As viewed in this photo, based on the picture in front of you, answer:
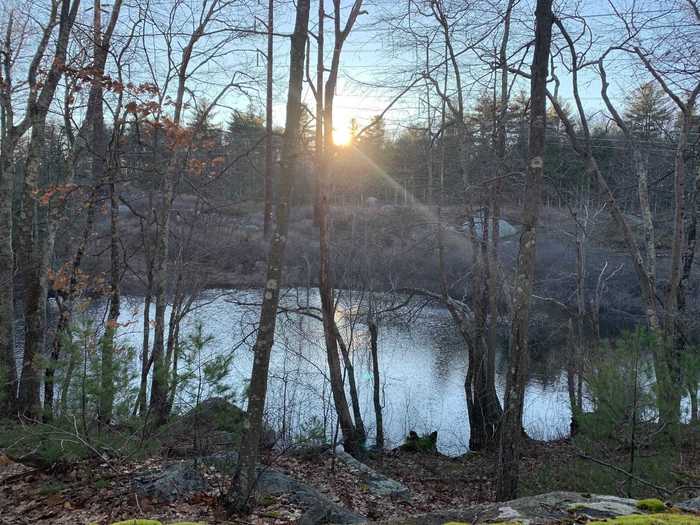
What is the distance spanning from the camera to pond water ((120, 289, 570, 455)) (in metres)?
12.9

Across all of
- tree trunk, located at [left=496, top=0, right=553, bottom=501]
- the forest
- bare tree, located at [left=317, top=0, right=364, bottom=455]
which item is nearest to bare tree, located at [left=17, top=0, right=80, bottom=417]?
the forest

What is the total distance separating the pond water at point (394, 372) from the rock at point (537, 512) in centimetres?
795

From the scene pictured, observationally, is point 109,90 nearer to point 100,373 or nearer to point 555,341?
point 100,373

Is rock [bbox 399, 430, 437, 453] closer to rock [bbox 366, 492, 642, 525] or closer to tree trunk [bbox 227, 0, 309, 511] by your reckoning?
tree trunk [bbox 227, 0, 309, 511]

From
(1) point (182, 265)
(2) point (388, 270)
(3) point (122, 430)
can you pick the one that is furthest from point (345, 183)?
(3) point (122, 430)

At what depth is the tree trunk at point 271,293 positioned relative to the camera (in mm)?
5203

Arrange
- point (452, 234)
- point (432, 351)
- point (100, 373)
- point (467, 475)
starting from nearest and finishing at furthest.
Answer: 1. point (100, 373)
2. point (467, 475)
3. point (452, 234)
4. point (432, 351)

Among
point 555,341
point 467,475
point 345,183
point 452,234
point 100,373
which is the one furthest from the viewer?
point 345,183

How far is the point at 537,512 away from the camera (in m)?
3.31

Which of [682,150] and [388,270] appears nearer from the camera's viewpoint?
[682,150]

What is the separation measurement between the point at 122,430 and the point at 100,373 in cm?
120

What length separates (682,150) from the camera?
429 inches

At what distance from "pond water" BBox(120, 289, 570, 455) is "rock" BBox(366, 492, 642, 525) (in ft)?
26.1

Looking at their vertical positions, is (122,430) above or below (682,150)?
below
